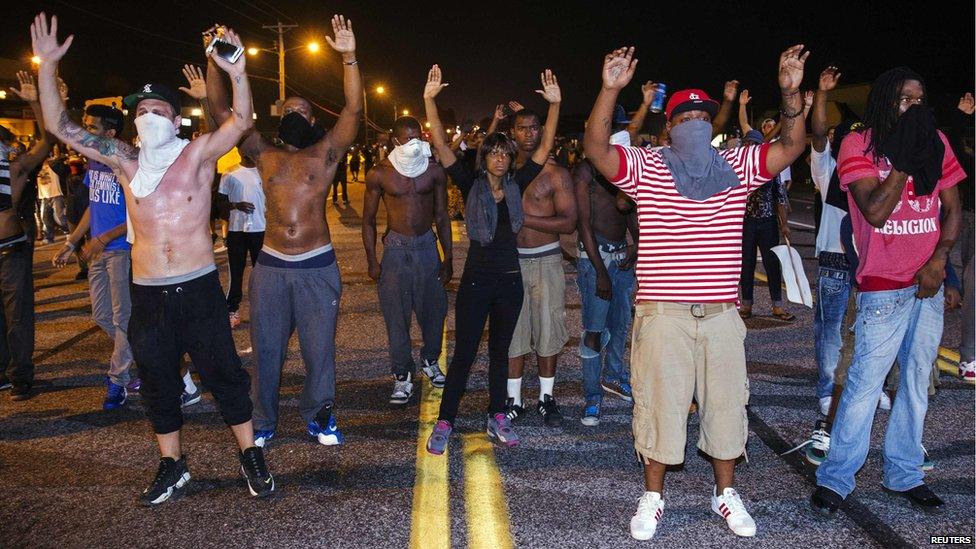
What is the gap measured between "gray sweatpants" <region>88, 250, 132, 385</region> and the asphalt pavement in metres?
0.33

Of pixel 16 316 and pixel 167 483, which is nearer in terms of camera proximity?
pixel 167 483

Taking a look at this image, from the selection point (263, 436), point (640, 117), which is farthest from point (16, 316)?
point (640, 117)

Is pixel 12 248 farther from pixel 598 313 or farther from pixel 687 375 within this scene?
pixel 687 375

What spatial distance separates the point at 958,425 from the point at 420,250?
155 inches

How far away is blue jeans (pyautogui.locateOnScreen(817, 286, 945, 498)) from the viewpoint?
404 centimetres

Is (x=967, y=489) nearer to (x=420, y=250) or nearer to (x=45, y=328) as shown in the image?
(x=420, y=250)

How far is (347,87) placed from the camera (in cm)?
480

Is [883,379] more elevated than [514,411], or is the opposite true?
[883,379]

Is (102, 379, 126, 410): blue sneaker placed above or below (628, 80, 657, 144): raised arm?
below

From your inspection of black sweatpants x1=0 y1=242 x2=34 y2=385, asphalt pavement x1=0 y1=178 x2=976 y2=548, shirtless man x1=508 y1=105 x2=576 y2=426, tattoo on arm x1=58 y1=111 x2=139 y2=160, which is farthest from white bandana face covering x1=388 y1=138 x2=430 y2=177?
black sweatpants x1=0 y1=242 x2=34 y2=385

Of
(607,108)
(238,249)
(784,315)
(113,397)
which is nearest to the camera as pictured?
(607,108)

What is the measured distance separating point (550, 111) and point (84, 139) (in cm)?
269

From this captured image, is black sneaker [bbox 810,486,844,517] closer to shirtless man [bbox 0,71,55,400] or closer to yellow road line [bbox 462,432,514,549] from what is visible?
yellow road line [bbox 462,432,514,549]

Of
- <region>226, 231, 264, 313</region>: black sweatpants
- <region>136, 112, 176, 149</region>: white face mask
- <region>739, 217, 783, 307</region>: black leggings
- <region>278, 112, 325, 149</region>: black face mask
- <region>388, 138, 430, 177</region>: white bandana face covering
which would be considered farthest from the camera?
<region>739, 217, 783, 307</region>: black leggings
